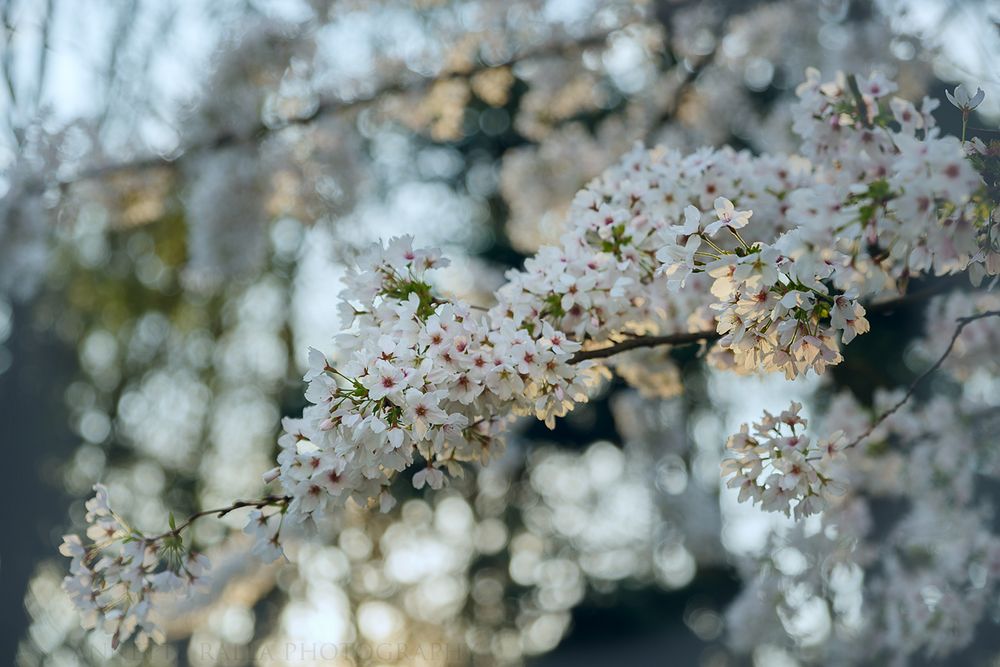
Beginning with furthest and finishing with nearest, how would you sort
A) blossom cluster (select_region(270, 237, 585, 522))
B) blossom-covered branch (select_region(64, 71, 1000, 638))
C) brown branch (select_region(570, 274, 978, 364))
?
brown branch (select_region(570, 274, 978, 364)) < blossom cluster (select_region(270, 237, 585, 522)) < blossom-covered branch (select_region(64, 71, 1000, 638))

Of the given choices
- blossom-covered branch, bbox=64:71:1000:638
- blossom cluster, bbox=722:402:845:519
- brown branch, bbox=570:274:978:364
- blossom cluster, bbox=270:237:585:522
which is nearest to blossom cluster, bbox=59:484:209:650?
blossom-covered branch, bbox=64:71:1000:638

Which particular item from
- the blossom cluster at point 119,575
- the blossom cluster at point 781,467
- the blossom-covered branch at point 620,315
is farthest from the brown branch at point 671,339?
the blossom cluster at point 119,575

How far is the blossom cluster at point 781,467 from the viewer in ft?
7.02

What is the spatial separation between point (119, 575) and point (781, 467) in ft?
5.33

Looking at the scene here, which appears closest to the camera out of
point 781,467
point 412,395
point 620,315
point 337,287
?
point 412,395

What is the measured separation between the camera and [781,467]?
7.06ft

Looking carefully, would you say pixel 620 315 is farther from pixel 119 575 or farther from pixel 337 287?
pixel 337 287

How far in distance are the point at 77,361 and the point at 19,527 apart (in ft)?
A: 9.70

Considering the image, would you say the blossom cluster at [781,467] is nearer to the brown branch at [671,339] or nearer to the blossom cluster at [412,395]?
the brown branch at [671,339]

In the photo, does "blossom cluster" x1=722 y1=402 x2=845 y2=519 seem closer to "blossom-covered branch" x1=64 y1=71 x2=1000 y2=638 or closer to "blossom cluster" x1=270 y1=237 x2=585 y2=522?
"blossom-covered branch" x1=64 y1=71 x2=1000 y2=638

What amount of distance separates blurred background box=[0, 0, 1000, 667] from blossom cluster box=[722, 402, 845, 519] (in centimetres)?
96

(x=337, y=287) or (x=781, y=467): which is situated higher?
(x=781, y=467)

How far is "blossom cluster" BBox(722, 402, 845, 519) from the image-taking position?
214 centimetres

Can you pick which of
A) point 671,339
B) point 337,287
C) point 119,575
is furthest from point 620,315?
point 337,287
